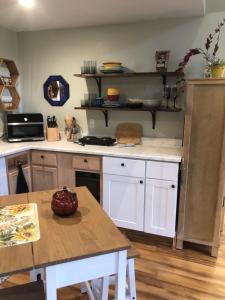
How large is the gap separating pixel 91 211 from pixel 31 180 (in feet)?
6.05

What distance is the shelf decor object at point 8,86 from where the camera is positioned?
3.20 metres

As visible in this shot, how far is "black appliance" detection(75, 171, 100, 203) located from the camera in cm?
281

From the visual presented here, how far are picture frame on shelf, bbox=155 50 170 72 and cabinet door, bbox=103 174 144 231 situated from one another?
1.17 m

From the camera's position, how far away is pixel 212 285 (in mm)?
A: 2109

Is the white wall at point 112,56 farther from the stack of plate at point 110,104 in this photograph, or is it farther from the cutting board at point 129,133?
the stack of plate at point 110,104

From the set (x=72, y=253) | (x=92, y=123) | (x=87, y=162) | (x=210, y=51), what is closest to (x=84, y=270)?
(x=72, y=253)

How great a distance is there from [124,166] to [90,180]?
0.45 meters

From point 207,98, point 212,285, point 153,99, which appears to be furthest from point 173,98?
point 212,285

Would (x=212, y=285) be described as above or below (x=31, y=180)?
below

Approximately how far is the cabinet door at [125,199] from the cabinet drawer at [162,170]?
5.1 inches

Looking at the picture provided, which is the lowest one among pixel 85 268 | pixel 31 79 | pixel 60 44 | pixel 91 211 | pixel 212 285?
pixel 212 285

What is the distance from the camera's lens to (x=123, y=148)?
110 inches

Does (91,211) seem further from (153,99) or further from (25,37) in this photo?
(25,37)

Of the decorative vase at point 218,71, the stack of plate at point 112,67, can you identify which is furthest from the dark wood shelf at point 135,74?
the decorative vase at point 218,71
